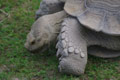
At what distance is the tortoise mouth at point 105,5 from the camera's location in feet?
9.90

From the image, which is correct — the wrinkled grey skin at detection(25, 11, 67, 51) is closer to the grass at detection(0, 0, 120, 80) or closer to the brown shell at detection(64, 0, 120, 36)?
the grass at detection(0, 0, 120, 80)

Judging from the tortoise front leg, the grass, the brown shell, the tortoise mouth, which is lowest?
the grass

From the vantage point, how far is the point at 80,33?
10.2 ft

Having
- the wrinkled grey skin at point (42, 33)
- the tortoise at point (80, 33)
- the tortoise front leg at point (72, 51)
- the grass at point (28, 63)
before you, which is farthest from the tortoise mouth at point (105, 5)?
the grass at point (28, 63)

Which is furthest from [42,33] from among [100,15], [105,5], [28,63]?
[105,5]

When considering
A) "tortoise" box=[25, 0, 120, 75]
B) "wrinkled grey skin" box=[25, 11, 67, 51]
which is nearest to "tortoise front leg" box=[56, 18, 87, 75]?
"tortoise" box=[25, 0, 120, 75]

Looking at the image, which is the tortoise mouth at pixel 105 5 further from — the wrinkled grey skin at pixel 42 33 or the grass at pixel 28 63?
the grass at pixel 28 63

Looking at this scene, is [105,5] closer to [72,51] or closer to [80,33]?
[80,33]

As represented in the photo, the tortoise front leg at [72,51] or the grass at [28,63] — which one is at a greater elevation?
the tortoise front leg at [72,51]

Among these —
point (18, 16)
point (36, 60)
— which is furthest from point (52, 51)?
point (18, 16)

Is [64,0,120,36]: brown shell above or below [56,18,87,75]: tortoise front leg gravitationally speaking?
above

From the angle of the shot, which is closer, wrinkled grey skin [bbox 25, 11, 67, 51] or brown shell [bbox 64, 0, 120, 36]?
brown shell [bbox 64, 0, 120, 36]

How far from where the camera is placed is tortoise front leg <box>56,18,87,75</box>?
292cm

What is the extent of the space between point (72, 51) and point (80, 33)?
0.31 metres
